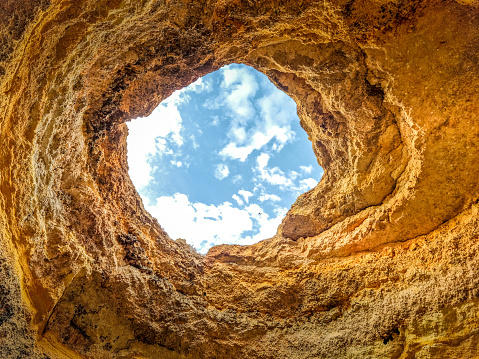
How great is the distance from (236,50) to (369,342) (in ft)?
17.5

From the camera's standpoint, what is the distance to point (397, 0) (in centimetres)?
376

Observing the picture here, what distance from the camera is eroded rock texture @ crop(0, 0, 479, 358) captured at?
11.2 feet

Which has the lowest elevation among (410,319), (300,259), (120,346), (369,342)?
(120,346)

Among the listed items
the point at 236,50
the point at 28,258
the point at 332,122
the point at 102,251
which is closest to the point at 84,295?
the point at 102,251

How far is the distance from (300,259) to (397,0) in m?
4.61

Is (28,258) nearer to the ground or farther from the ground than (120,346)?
farther from the ground

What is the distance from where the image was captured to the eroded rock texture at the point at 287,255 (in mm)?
3402

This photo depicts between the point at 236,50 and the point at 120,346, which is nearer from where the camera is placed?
the point at 120,346

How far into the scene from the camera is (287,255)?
226 inches

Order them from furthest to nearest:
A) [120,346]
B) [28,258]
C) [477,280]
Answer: [120,346] → [28,258] → [477,280]

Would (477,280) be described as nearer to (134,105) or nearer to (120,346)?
(120,346)

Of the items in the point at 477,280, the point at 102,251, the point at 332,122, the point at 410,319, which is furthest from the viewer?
the point at 332,122

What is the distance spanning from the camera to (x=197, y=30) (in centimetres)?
427

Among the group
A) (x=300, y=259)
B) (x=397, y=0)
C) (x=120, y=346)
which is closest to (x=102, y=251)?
(x=120, y=346)
